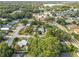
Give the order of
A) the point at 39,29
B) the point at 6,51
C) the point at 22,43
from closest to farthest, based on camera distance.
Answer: the point at 6,51
the point at 22,43
the point at 39,29

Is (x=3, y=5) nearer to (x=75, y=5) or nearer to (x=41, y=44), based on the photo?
(x=41, y=44)

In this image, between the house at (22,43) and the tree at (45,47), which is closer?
the tree at (45,47)

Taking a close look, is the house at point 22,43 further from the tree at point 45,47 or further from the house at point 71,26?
the house at point 71,26

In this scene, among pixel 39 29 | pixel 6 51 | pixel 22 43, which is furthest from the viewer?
pixel 39 29

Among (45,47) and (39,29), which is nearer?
(45,47)

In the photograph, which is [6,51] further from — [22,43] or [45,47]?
[45,47]

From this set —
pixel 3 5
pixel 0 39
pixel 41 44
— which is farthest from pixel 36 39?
pixel 3 5

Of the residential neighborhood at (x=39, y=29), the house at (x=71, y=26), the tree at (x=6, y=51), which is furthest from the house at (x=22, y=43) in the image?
the house at (x=71, y=26)

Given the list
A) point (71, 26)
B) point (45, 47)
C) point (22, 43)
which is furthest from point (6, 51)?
point (71, 26)

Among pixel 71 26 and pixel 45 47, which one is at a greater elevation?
pixel 71 26

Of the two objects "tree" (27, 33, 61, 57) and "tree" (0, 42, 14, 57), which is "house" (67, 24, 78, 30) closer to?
"tree" (27, 33, 61, 57)

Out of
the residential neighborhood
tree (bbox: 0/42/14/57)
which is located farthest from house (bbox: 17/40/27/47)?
tree (bbox: 0/42/14/57)
